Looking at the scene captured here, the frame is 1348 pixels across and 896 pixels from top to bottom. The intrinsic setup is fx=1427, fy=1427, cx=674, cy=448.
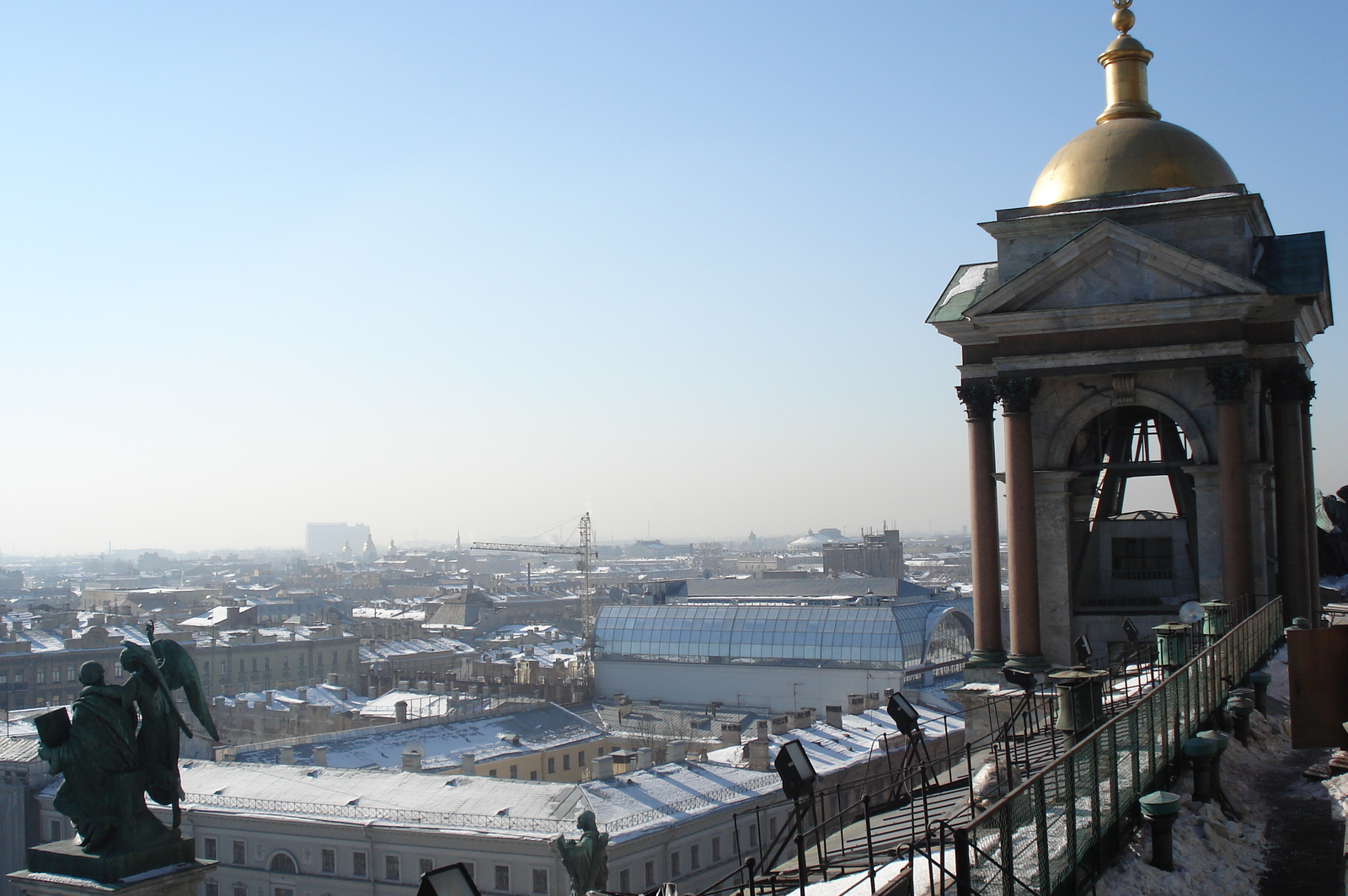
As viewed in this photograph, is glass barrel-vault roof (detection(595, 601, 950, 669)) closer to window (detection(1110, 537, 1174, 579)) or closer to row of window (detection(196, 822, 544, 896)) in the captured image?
row of window (detection(196, 822, 544, 896))

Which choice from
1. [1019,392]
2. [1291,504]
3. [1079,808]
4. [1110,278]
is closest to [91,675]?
[1079,808]

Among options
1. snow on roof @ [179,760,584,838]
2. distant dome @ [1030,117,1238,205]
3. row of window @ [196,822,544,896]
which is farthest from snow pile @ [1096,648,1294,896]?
row of window @ [196,822,544,896]

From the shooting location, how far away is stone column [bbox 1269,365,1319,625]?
1085 inches

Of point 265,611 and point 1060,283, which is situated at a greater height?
point 1060,283

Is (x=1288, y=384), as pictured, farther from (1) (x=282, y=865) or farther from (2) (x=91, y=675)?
(1) (x=282, y=865)

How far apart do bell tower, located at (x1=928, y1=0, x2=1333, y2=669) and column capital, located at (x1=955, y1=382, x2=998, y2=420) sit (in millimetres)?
38

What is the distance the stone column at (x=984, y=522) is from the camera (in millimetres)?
28516

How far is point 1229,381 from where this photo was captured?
2602 cm

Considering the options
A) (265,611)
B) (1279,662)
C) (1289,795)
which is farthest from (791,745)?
(265,611)

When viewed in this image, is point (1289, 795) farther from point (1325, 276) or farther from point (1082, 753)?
point (1325, 276)

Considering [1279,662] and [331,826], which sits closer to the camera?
[1279,662]

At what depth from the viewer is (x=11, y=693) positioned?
118125 millimetres

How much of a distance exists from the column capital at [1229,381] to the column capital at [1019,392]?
130 inches

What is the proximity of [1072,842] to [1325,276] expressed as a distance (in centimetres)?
1872
